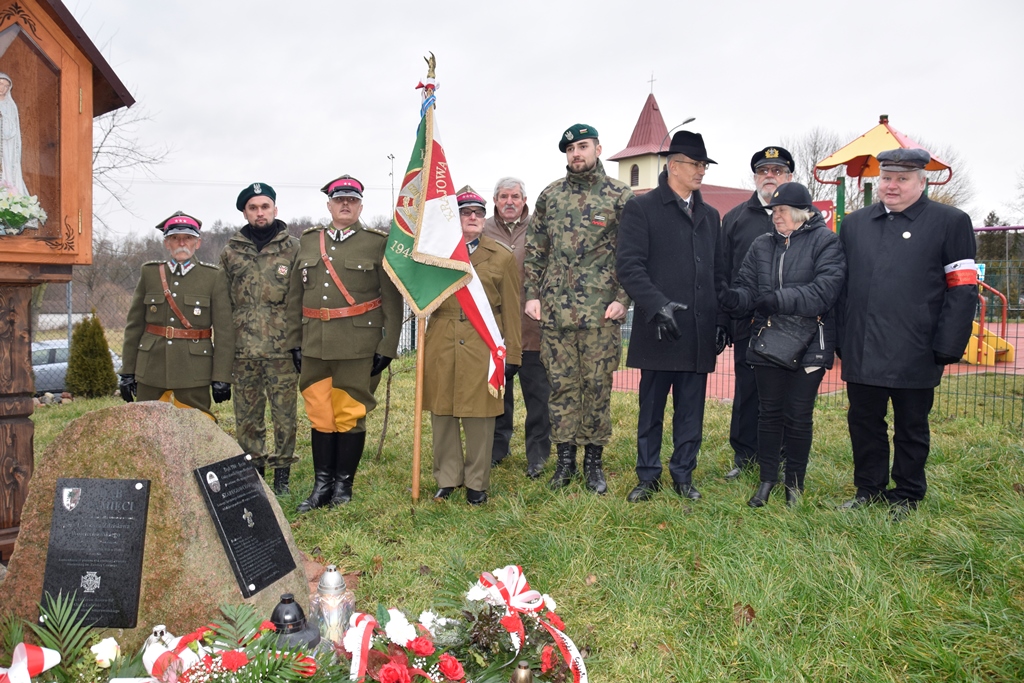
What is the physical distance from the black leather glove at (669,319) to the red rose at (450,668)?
93.1 inches

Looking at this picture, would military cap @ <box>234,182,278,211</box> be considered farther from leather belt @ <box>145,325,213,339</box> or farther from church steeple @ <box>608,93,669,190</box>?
church steeple @ <box>608,93,669,190</box>

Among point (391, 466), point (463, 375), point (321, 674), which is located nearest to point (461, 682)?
point (321, 674)

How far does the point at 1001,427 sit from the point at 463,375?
4357 mm

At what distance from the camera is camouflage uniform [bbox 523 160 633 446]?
15.5ft

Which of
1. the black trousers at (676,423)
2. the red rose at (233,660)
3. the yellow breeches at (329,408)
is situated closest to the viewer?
the red rose at (233,660)

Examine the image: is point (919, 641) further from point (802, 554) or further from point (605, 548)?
point (605, 548)

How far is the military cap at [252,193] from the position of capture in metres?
5.06

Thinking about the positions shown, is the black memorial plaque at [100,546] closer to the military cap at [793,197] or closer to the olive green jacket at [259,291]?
the olive green jacket at [259,291]

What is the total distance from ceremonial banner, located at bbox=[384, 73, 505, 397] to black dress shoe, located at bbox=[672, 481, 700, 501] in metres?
1.24

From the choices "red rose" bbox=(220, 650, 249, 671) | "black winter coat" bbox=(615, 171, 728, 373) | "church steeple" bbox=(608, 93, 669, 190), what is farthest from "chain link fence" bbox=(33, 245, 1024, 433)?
"church steeple" bbox=(608, 93, 669, 190)

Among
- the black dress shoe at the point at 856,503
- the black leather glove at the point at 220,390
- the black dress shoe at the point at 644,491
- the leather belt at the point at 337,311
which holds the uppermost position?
the leather belt at the point at 337,311

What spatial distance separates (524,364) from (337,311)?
171 centimetres

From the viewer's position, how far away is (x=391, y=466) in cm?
572

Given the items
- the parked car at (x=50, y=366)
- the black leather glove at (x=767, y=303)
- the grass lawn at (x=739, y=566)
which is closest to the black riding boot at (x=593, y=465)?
the grass lawn at (x=739, y=566)
